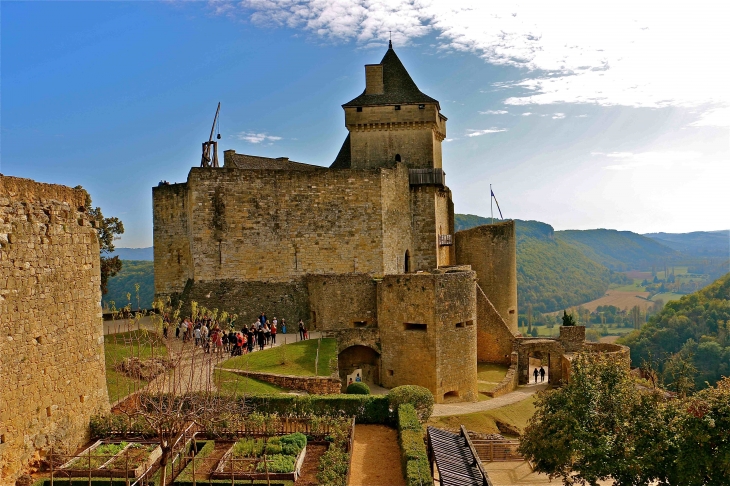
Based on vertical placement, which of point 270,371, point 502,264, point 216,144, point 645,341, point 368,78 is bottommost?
point 645,341

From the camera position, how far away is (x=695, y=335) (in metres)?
68.2

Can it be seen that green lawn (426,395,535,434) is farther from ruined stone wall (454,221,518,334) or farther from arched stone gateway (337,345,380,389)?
ruined stone wall (454,221,518,334)

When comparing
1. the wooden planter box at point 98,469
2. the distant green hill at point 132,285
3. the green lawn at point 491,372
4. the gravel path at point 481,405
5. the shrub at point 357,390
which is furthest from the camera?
the distant green hill at point 132,285

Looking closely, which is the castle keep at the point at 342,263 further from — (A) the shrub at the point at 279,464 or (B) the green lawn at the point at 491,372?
(A) the shrub at the point at 279,464

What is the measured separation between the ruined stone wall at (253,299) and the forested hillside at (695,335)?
42.9 meters

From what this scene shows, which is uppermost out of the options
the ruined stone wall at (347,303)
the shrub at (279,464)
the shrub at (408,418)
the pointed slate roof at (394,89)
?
the pointed slate roof at (394,89)

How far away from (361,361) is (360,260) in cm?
558

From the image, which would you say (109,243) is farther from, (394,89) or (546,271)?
(546,271)

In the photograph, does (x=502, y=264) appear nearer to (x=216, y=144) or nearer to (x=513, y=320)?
(x=513, y=320)

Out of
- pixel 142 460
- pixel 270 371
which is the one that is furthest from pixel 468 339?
pixel 142 460

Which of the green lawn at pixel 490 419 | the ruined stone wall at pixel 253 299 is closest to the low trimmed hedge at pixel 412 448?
the green lawn at pixel 490 419

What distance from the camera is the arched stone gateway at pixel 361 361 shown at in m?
27.3

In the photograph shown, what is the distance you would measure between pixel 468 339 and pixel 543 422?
9813 millimetres

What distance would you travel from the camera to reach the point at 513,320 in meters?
38.6
